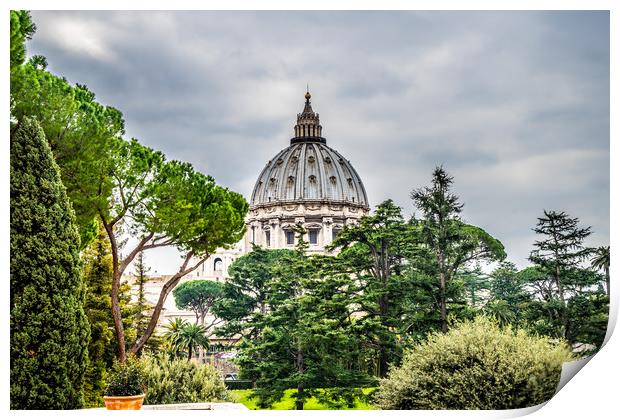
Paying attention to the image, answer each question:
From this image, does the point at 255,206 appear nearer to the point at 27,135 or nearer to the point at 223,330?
the point at 223,330

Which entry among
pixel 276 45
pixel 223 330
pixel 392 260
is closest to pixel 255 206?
pixel 223 330

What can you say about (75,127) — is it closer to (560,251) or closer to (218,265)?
(560,251)

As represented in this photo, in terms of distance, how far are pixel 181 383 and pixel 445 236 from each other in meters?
5.82

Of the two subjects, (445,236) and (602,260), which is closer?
(602,260)

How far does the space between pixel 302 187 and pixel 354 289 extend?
27.2 meters

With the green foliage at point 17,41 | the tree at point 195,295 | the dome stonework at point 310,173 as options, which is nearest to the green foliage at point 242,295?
the tree at point 195,295

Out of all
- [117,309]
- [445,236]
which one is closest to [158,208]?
[117,309]

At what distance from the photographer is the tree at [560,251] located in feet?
43.0

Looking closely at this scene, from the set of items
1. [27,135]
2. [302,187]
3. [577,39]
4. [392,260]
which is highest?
[302,187]

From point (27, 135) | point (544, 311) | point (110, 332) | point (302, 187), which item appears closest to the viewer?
point (27, 135)

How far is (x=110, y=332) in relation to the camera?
588 inches

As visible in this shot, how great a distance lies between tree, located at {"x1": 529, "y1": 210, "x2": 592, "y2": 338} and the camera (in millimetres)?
13117

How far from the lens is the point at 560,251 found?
44.9 feet

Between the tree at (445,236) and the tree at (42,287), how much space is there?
697cm
